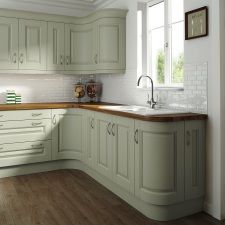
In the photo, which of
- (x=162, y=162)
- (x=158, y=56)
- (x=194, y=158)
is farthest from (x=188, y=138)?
(x=158, y=56)

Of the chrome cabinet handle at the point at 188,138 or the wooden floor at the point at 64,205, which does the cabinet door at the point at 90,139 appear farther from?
A: the chrome cabinet handle at the point at 188,138

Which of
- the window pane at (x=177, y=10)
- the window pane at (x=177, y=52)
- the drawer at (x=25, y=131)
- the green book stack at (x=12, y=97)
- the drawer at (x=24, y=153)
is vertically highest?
the window pane at (x=177, y=10)

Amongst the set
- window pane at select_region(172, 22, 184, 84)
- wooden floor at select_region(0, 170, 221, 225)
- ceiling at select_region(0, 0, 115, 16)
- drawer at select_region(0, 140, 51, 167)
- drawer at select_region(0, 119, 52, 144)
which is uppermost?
ceiling at select_region(0, 0, 115, 16)

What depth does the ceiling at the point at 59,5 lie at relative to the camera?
Result: 15.4ft

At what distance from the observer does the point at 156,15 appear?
392 cm

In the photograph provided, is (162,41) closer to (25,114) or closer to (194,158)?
(194,158)

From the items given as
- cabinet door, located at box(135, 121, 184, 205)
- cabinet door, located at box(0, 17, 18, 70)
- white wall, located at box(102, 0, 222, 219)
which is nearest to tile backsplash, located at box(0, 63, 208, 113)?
white wall, located at box(102, 0, 222, 219)

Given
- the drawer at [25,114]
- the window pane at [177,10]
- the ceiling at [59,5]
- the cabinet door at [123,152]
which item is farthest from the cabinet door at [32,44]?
the window pane at [177,10]

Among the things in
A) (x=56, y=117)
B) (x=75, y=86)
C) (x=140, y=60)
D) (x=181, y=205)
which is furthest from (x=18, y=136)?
(x=181, y=205)

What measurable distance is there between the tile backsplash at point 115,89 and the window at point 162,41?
8.9 inches

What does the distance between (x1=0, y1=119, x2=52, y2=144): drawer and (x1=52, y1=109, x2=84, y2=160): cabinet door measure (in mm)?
125

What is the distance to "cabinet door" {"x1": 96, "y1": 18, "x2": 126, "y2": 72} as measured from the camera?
4.33 meters

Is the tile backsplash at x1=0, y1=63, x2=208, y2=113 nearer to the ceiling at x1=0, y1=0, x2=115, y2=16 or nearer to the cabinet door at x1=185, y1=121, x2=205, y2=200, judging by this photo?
the cabinet door at x1=185, y1=121, x2=205, y2=200

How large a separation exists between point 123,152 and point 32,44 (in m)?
2.31
